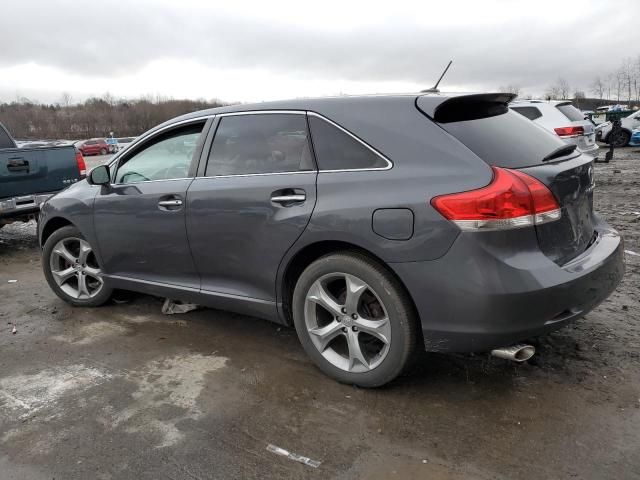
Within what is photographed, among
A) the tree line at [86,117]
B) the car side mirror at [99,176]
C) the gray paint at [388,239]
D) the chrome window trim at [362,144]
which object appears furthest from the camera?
the tree line at [86,117]

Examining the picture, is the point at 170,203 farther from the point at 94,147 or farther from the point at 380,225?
the point at 94,147

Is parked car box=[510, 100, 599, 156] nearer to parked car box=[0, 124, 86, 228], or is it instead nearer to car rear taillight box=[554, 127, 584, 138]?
car rear taillight box=[554, 127, 584, 138]

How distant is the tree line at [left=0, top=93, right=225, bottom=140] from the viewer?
91.9 m

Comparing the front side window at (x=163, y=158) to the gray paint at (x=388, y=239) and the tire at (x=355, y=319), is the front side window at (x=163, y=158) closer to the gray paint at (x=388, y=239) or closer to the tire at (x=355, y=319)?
the gray paint at (x=388, y=239)

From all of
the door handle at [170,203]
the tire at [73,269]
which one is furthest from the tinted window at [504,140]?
the tire at [73,269]

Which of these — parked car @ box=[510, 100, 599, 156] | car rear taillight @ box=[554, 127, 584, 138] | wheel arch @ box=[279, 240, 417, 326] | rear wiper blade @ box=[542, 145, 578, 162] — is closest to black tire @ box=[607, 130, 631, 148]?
parked car @ box=[510, 100, 599, 156]

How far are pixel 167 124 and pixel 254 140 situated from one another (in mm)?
961

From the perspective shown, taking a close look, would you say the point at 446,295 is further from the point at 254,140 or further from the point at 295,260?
the point at 254,140

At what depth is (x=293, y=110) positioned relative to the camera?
3367 millimetres

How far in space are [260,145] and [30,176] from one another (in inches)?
202

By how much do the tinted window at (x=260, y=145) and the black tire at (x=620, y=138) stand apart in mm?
22305

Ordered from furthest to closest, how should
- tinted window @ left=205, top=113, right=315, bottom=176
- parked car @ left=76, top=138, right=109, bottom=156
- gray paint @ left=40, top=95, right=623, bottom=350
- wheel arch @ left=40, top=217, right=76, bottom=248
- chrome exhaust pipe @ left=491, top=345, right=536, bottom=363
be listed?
parked car @ left=76, top=138, right=109, bottom=156 < wheel arch @ left=40, top=217, right=76, bottom=248 < tinted window @ left=205, top=113, right=315, bottom=176 < chrome exhaust pipe @ left=491, top=345, right=536, bottom=363 < gray paint @ left=40, top=95, right=623, bottom=350

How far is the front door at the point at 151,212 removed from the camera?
381 cm

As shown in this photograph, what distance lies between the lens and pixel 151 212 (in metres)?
3.93
